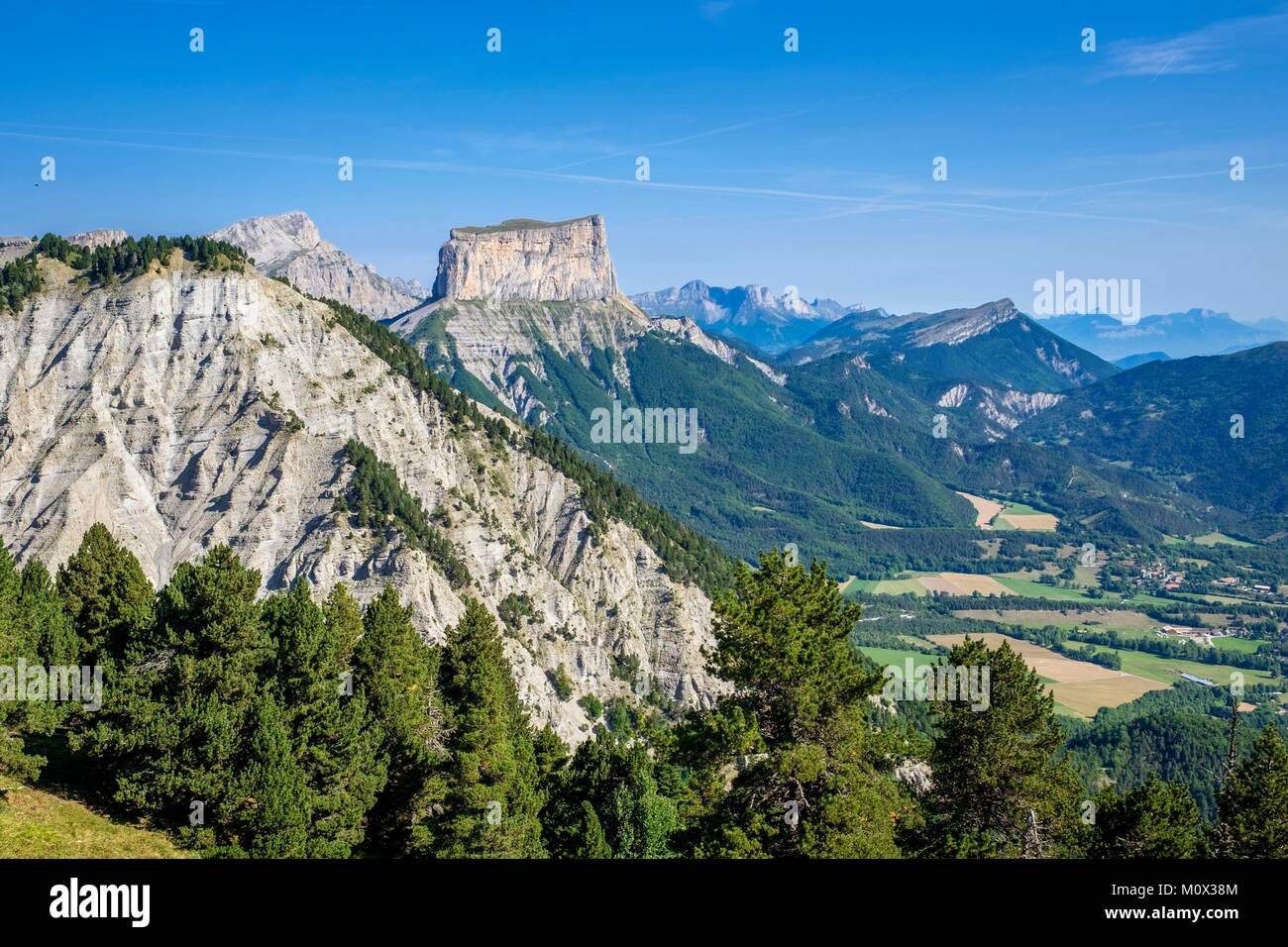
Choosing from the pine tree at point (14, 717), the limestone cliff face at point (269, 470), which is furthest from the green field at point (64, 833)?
the limestone cliff face at point (269, 470)

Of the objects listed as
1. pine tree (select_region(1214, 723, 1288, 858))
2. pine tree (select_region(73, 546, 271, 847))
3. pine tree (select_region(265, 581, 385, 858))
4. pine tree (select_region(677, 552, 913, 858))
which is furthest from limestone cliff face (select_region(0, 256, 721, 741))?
pine tree (select_region(1214, 723, 1288, 858))

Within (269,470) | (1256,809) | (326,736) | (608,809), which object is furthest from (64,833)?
(269,470)

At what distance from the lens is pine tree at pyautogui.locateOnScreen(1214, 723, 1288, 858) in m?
40.0

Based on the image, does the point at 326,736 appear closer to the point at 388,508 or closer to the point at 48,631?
the point at 48,631

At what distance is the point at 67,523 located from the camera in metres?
101

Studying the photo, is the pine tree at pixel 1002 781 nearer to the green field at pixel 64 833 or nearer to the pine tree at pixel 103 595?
the green field at pixel 64 833

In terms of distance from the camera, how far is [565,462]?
5955 inches

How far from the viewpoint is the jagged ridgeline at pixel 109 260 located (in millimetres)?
117000

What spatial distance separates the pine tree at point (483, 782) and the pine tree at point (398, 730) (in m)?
1.59

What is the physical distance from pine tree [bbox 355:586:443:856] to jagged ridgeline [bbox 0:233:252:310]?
89339 mm

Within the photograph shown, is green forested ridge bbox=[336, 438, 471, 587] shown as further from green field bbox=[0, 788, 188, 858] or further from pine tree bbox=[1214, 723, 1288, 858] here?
pine tree bbox=[1214, 723, 1288, 858]
